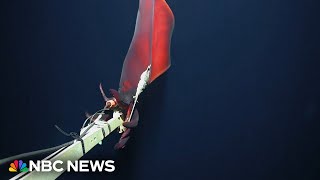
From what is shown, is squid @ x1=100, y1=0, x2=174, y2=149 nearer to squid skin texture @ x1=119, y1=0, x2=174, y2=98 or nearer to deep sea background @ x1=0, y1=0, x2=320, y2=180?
squid skin texture @ x1=119, y1=0, x2=174, y2=98

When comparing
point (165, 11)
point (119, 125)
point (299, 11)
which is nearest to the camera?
point (119, 125)

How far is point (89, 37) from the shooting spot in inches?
49.3

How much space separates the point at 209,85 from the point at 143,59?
0.37 meters

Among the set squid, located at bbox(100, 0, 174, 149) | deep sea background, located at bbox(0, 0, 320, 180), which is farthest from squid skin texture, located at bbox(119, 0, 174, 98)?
deep sea background, located at bbox(0, 0, 320, 180)

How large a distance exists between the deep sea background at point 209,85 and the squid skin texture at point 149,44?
0.41 ft

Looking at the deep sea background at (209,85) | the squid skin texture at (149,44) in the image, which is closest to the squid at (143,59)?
the squid skin texture at (149,44)

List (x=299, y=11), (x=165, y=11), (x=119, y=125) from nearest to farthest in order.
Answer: (x=119, y=125), (x=165, y=11), (x=299, y=11)

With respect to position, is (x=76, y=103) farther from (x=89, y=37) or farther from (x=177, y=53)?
(x=177, y=53)

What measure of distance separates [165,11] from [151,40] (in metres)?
0.18

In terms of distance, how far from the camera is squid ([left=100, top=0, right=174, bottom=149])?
37.6 inches

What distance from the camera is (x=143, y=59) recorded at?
1.04m

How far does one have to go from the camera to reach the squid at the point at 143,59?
37.6 inches

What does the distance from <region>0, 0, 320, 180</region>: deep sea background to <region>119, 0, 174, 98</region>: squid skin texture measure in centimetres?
13

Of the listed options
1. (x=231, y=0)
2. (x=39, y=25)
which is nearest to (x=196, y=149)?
(x=231, y=0)
